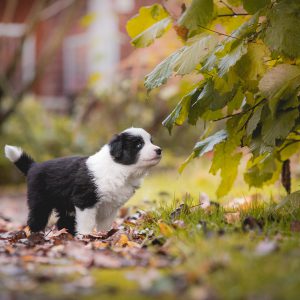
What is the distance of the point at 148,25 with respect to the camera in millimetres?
4273

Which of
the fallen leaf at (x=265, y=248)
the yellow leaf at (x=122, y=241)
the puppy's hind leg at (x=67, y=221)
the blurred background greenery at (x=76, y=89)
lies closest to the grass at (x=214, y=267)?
the fallen leaf at (x=265, y=248)

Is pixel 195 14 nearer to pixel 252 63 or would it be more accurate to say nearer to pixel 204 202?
pixel 252 63

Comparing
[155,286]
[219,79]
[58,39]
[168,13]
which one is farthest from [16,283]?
[58,39]

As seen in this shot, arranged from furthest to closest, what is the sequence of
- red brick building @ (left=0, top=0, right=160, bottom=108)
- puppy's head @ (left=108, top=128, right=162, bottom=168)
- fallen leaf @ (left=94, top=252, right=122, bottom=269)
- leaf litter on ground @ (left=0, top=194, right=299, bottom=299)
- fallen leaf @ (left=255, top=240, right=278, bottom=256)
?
1. red brick building @ (left=0, top=0, right=160, bottom=108)
2. puppy's head @ (left=108, top=128, right=162, bottom=168)
3. fallen leaf @ (left=94, top=252, right=122, bottom=269)
4. fallen leaf @ (left=255, top=240, right=278, bottom=256)
5. leaf litter on ground @ (left=0, top=194, right=299, bottom=299)

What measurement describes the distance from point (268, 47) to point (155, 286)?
1.71 m

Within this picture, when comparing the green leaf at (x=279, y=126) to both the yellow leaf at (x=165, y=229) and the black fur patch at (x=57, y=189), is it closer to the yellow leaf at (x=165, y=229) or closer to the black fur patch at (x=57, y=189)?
the yellow leaf at (x=165, y=229)

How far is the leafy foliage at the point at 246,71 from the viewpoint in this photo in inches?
132

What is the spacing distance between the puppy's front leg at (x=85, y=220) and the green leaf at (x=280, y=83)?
165cm

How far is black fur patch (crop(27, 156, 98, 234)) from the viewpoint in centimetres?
447

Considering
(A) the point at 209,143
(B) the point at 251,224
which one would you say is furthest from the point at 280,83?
(B) the point at 251,224

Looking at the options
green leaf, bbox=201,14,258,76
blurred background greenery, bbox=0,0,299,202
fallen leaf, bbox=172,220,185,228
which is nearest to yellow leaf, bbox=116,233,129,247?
fallen leaf, bbox=172,220,185,228

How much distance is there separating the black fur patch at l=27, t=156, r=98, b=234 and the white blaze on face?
16.4 inches

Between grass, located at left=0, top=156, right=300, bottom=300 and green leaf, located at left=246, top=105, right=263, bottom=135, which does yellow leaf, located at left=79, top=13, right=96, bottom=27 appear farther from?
grass, located at left=0, top=156, right=300, bottom=300

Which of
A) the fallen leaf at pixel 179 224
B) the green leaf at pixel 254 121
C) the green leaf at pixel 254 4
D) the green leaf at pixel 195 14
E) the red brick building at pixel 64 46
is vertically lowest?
the fallen leaf at pixel 179 224
